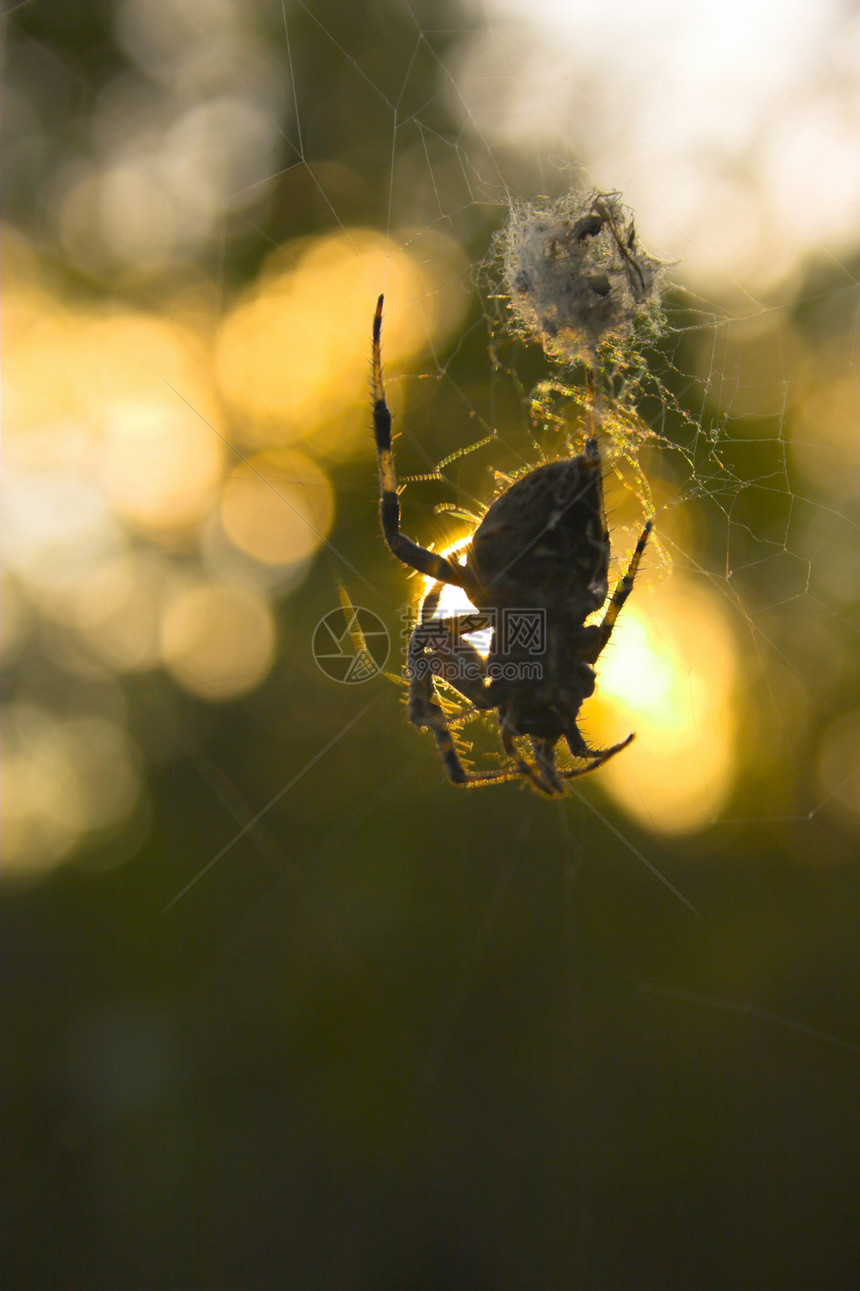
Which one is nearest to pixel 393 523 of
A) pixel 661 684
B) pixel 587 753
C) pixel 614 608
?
pixel 614 608

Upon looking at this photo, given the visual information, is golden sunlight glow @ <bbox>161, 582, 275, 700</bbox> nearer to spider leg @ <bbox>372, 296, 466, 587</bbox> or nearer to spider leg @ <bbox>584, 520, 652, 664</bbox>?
spider leg @ <bbox>372, 296, 466, 587</bbox>

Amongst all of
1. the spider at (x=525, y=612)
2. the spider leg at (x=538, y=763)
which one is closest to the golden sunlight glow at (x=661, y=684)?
the spider at (x=525, y=612)

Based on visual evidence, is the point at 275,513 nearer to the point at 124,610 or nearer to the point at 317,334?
the point at 317,334

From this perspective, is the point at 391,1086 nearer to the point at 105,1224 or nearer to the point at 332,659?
the point at 105,1224

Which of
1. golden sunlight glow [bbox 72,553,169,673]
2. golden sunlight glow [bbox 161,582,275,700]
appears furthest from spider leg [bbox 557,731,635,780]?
golden sunlight glow [bbox 72,553,169,673]

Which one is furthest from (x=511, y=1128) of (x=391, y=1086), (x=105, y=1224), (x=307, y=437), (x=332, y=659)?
(x=307, y=437)
